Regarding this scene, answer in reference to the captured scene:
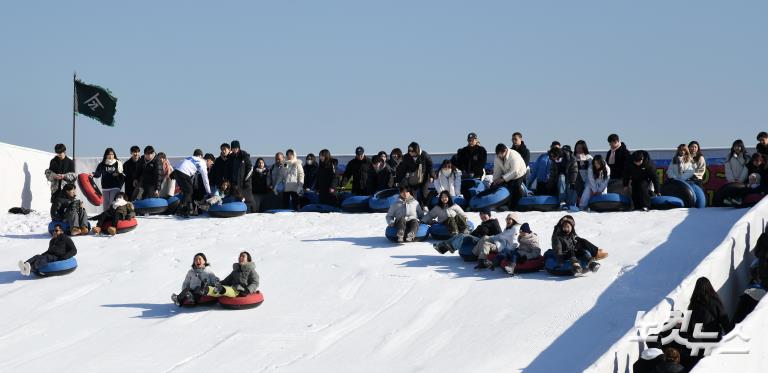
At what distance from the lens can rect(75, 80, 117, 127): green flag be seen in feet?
90.3

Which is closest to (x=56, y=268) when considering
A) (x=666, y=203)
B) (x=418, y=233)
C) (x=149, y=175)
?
(x=149, y=175)

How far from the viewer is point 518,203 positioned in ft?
70.7

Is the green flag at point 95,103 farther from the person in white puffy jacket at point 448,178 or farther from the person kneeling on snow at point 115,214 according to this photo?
the person in white puffy jacket at point 448,178

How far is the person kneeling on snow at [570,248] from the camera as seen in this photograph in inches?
635

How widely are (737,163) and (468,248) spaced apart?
19.8 ft

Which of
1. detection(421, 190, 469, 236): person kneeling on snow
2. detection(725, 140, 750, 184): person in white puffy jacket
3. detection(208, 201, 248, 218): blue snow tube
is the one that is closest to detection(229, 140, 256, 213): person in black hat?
detection(208, 201, 248, 218): blue snow tube

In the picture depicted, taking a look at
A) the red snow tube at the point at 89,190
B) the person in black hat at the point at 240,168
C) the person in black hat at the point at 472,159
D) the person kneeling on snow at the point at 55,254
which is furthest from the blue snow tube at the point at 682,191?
the red snow tube at the point at 89,190

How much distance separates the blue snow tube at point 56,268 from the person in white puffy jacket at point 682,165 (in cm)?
1066

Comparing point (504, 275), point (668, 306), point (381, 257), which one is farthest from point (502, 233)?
point (668, 306)

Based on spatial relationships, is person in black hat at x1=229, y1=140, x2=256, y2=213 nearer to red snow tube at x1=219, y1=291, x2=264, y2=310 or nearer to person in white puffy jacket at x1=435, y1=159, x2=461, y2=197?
person in white puffy jacket at x1=435, y1=159, x2=461, y2=197

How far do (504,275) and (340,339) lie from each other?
330cm

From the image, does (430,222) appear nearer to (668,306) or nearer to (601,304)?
(601,304)

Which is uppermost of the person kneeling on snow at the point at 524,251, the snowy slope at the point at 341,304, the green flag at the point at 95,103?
the green flag at the point at 95,103

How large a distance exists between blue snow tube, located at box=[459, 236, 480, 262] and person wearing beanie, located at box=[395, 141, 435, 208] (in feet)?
11.8
